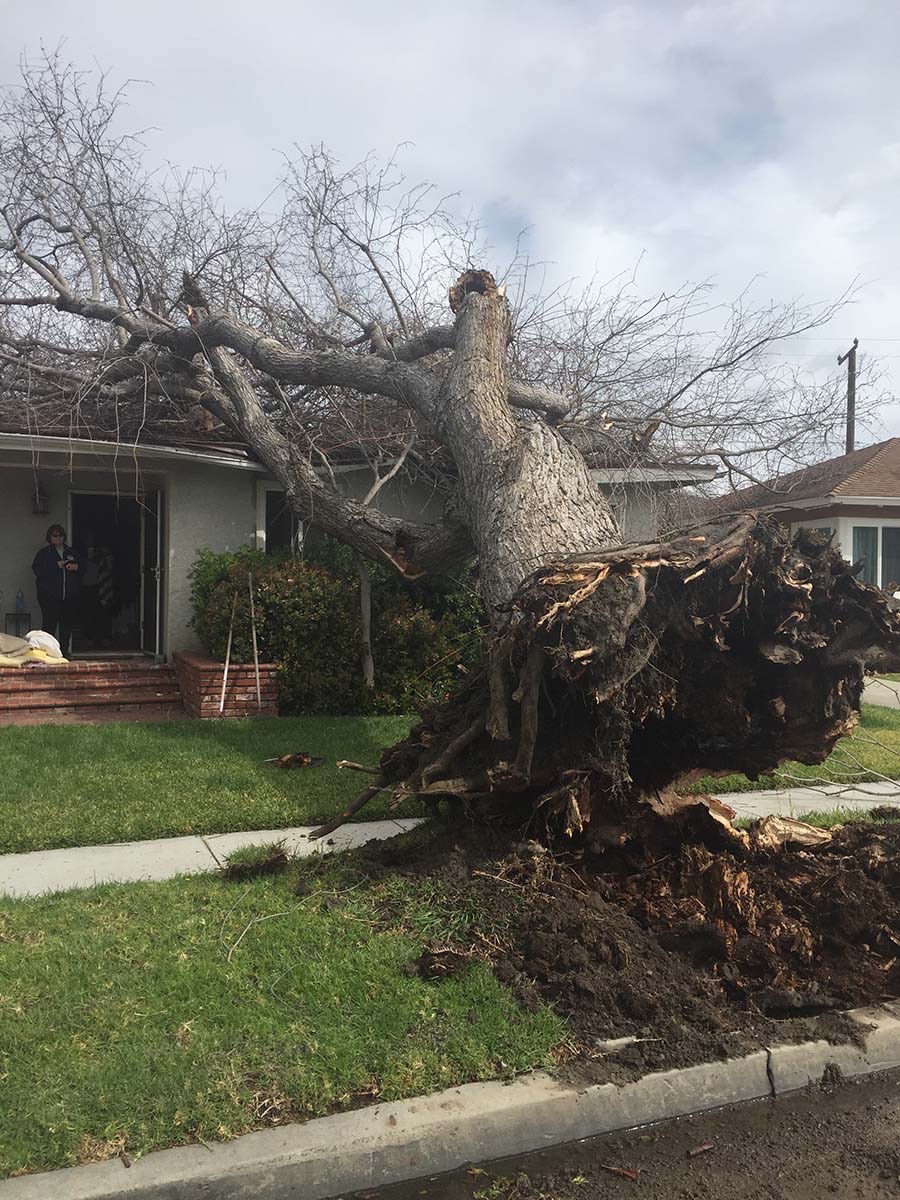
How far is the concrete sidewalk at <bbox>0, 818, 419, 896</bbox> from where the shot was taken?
518 centimetres

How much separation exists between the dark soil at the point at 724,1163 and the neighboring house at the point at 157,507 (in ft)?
26.6

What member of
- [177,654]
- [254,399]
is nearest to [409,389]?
[254,399]

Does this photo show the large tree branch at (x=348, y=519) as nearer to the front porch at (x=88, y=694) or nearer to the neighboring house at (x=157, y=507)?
the neighboring house at (x=157, y=507)

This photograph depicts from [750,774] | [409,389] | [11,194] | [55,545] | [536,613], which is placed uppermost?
[11,194]

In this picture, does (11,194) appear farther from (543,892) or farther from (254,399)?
(543,892)

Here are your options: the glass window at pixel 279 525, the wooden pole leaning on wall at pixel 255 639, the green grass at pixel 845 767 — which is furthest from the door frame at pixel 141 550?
the green grass at pixel 845 767

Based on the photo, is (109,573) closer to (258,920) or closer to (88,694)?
(88,694)

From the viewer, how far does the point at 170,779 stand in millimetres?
7254

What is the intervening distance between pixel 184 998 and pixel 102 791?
3.51 meters

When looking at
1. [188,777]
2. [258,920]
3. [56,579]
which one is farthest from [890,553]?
[258,920]

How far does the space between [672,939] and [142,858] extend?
3.19 metres

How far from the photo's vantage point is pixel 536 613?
448cm

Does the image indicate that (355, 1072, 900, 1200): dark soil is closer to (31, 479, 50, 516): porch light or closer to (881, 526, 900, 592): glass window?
(31, 479, 50, 516): porch light

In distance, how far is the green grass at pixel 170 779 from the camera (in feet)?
20.2
